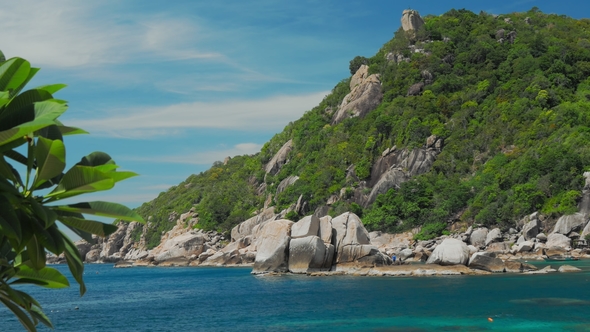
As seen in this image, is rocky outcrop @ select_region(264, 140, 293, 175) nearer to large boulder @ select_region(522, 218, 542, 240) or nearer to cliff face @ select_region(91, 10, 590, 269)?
cliff face @ select_region(91, 10, 590, 269)

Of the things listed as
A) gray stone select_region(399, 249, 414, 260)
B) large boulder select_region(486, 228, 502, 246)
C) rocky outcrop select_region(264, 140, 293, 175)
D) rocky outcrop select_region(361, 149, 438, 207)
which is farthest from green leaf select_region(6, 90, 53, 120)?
rocky outcrop select_region(264, 140, 293, 175)

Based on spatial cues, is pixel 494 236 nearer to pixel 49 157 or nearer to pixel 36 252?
pixel 36 252

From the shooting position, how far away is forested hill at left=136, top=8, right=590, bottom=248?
260 feet

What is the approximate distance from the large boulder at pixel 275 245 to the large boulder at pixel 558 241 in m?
29.4

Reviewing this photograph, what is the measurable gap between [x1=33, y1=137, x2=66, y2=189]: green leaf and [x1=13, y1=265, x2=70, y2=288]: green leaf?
1936 mm

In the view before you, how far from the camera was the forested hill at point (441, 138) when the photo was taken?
79375mm

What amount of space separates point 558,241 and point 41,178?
66000 millimetres

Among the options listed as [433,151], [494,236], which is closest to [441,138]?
[433,151]

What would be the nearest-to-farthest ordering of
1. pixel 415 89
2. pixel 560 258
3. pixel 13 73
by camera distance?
pixel 13 73
pixel 560 258
pixel 415 89

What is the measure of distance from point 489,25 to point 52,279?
12615 cm

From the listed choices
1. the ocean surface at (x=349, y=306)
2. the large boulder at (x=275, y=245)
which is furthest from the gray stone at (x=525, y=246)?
the large boulder at (x=275, y=245)

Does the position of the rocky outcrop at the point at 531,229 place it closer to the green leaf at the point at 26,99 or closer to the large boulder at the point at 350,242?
the large boulder at the point at 350,242

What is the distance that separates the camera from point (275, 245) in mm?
54344

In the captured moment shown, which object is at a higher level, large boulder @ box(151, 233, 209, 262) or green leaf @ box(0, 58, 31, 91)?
green leaf @ box(0, 58, 31, 91)
